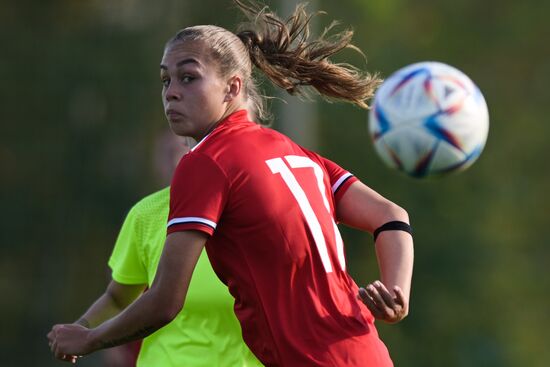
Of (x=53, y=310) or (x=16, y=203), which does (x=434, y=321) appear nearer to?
(x=53, y=310)

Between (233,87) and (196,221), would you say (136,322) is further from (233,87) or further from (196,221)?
(233,87)

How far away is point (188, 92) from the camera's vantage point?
4.45 metres

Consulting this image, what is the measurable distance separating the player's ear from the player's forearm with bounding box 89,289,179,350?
2.56 feet

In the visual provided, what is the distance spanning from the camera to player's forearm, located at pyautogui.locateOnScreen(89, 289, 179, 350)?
165 inches

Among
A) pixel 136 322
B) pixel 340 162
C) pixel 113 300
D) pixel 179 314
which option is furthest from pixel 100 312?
pixel 340 162

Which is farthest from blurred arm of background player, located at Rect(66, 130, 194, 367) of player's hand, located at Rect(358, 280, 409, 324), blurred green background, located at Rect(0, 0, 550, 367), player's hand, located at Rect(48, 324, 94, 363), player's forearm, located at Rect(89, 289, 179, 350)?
blurred green background, located at Rect(0, 0, 550, 367)

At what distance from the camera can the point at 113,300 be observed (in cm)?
555

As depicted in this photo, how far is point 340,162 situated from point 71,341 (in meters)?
13.2

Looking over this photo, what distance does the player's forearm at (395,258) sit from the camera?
14.5ft

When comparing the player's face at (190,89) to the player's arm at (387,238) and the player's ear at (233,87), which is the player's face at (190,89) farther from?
the player's arm at (387,238)

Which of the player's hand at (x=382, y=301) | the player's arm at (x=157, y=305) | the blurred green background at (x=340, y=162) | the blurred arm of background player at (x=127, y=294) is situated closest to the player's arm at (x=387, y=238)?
the player's hand at (x=382, y=301)

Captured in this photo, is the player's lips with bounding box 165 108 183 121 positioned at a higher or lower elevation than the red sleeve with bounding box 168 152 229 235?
higher

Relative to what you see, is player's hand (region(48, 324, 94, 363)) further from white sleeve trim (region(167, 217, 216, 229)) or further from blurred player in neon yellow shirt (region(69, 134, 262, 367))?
blurred player in neon yellow shirt (region(69, 134, 262, 367))

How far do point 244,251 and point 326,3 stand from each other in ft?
51.1
